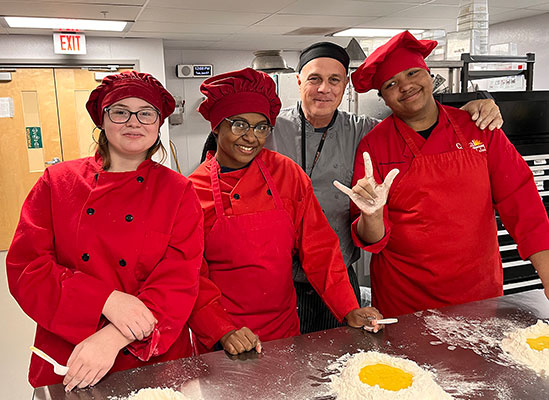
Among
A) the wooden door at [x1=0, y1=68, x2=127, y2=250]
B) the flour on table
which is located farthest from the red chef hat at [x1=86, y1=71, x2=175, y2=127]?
the wooden door at [x1=0, y1=68, x2=127, y2=250]

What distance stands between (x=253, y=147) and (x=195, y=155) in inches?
250

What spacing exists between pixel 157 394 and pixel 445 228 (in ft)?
3.80

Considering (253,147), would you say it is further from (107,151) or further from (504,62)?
(504,62)

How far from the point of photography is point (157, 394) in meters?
1.08

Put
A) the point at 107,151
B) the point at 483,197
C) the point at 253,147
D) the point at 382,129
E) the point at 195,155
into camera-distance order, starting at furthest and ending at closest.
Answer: the point at 195,155
the point at 382,129
the point at 483,197
the point at 253,147
the point at 107,151

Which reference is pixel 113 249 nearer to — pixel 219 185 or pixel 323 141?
pixel 219 185

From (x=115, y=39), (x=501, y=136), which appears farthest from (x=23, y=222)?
(x=115, y=39)

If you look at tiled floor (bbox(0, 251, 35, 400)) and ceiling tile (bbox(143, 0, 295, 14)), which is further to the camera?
ceiling tile (bbox(143, 0, 295, 14))

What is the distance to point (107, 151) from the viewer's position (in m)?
1.42

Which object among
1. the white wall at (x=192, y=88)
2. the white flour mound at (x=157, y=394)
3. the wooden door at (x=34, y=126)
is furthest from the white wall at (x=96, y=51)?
the white flour mound at (x=157, y=394)

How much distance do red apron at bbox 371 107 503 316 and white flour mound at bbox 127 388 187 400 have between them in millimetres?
1024

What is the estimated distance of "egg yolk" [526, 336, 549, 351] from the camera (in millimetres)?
1255

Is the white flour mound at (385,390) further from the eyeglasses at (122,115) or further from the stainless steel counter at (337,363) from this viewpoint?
the eyeglasses at (122,115)

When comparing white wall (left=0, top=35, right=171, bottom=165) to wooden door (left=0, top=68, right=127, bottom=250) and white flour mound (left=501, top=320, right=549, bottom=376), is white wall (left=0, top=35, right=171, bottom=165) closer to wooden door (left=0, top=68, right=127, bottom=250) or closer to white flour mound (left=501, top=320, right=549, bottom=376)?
wooden door (left=0, top=68, right=127, bottom=250)
